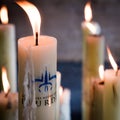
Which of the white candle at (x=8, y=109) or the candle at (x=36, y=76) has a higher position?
the candle at (x=36, y=76)

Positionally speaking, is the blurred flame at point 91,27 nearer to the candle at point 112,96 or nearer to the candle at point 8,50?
the candle at point 8,50

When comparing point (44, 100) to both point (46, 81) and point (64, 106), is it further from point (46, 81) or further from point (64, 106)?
point (64, 106)

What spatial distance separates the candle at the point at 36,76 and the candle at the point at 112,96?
0.07 metres

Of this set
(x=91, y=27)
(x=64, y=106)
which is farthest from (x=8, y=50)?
(x=91, y=27)

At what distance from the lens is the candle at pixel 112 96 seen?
489mm

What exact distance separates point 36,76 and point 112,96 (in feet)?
0.33

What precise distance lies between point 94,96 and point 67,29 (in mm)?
1614

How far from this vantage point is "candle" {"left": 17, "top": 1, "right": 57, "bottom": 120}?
46cm

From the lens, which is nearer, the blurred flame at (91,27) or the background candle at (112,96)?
the background candle at (112,96)

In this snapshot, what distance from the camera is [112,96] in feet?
1.63

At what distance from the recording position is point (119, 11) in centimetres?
212

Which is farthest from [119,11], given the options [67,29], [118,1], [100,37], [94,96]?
[94,96]

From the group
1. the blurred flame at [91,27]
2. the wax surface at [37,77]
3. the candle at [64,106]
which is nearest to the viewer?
the wax surface at [37,77]

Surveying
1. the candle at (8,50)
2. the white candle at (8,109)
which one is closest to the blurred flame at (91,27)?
the candle at (8,50)
